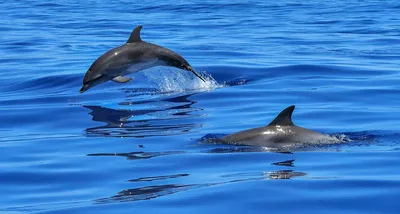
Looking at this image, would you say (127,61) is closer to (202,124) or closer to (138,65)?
(138,65)

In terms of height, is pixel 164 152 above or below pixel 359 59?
below

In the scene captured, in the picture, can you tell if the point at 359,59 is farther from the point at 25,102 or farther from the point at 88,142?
the point at 88,142

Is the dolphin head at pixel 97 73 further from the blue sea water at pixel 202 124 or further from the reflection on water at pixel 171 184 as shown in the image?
the reflection on water at pixel 171 184

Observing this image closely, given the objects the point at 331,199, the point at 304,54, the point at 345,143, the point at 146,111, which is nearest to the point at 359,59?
the point at 304,54

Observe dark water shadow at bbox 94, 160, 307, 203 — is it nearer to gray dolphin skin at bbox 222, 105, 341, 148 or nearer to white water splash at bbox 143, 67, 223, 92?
gray dolphin skin at bbox 222, 105, 341, 148

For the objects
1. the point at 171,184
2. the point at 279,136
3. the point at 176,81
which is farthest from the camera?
the point at 176,81

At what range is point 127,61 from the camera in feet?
49.2

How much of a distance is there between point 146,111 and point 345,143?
414 centimetres

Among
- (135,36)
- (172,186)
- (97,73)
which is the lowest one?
(172,186)

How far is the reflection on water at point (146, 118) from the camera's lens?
1232cm

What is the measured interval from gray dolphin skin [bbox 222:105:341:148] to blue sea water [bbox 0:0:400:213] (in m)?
0.27

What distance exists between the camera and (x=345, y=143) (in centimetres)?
1119

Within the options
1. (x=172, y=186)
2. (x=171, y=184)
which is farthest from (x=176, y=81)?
(x=172, y=186)

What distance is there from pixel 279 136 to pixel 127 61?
4774mm
